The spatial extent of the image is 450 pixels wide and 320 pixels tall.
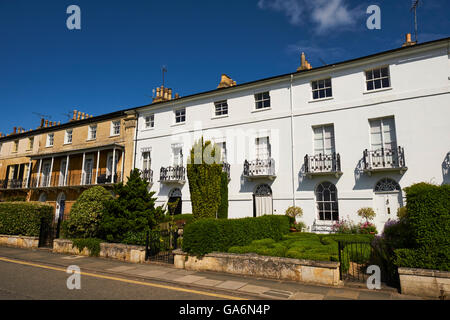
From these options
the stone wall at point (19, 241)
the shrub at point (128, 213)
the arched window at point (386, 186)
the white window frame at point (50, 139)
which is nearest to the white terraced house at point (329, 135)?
the arched window at point (386, 186)

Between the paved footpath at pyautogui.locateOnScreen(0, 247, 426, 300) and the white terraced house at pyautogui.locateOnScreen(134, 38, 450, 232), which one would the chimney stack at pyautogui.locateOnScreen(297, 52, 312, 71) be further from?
the paved footpath at pyautogui.locateOnScreen(0, 247, 426, 300)

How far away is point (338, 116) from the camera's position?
55.4 ft

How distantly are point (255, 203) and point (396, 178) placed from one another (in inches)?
318

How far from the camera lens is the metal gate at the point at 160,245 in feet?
37.7

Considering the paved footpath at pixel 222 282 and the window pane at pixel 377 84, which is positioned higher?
the window pane at pixel 377 84

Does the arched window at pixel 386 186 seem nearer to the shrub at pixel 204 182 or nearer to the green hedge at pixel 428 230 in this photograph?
the green hedge at pixel 428 230

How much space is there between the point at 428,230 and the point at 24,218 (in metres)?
18.4

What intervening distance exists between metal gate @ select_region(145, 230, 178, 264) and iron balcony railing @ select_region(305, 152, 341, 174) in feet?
28.9

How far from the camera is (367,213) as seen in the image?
1498cm

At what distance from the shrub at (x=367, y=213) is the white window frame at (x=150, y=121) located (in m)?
17.1

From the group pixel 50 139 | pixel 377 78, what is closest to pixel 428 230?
pixel 377 78

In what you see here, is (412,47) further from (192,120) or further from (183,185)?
(183,185)

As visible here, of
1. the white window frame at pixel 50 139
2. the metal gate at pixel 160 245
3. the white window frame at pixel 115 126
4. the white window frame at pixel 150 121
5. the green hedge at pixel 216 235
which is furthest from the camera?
the white window frame at pixel 50 139
